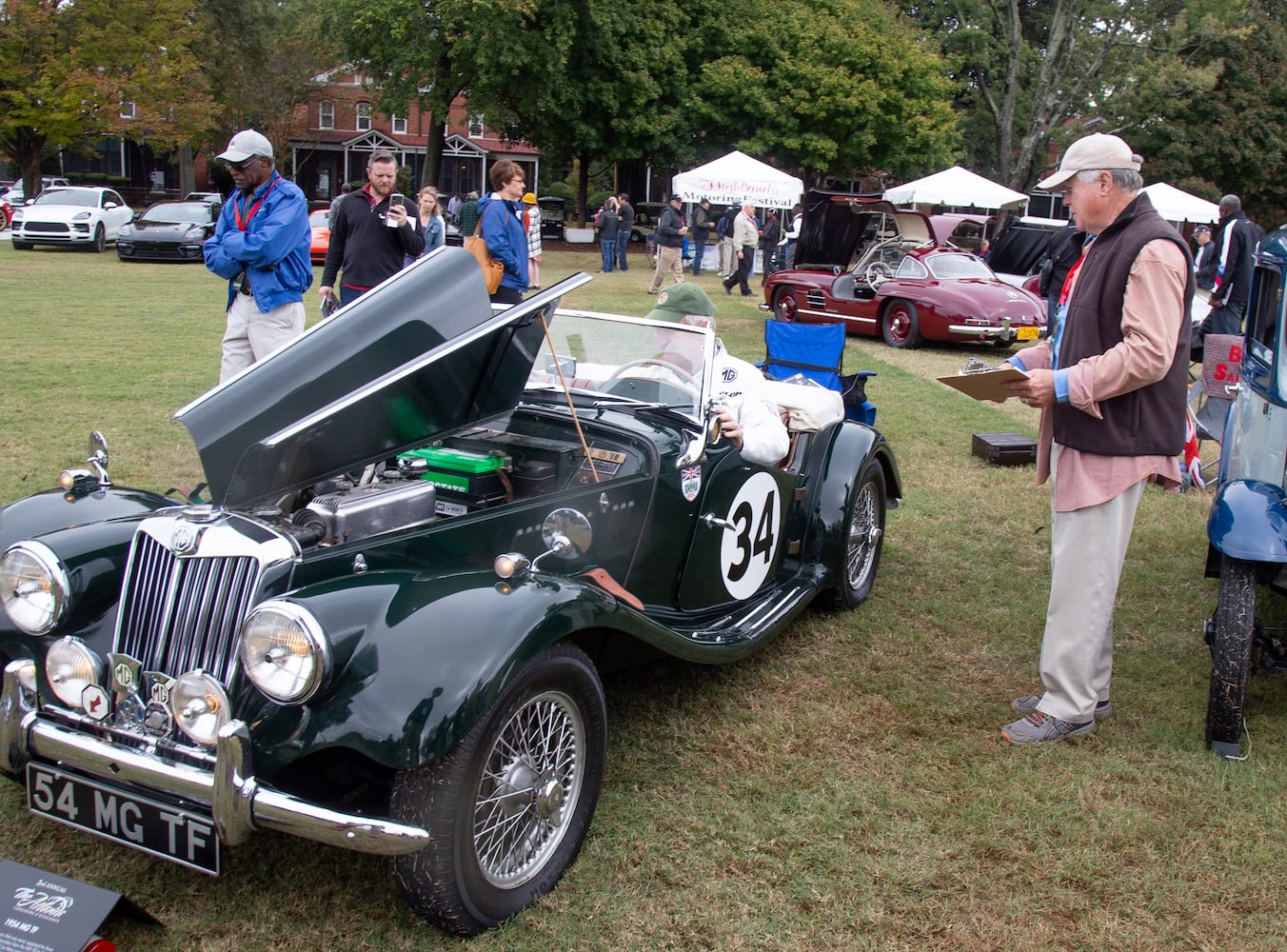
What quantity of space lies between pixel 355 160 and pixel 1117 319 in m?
61.8

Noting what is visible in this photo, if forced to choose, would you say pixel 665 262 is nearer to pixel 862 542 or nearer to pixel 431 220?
pixel 431 220

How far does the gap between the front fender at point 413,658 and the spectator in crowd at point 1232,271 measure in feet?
36.5

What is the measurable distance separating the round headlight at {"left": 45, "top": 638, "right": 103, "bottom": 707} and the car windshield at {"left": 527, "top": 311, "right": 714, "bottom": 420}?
6.69 feet

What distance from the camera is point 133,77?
115 feet

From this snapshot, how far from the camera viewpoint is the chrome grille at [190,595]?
2.69 m

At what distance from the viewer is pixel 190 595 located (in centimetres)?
274

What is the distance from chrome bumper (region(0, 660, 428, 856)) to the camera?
2.35 meters

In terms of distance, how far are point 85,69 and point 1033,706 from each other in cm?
3908

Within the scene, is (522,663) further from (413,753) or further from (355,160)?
(355,160)

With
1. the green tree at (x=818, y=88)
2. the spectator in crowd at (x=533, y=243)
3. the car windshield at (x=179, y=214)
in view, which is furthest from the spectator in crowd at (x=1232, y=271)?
the green tree at (x=818, y=88)

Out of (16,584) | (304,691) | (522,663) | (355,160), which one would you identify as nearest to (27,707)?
(16,584)

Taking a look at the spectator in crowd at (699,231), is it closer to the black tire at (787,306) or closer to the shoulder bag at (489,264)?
the black tire at (787,306)

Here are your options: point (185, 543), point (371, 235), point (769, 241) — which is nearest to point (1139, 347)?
point (185, 543)

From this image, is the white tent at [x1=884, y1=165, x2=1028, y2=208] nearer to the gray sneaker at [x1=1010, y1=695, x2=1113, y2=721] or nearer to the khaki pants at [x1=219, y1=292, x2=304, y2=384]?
the khaki pants at [x1=219, y1=292, x2=304, y2=384]
